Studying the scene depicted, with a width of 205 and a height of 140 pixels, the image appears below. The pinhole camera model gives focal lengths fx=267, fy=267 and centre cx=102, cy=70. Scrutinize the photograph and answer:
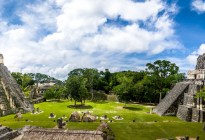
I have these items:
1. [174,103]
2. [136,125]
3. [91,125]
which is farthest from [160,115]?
[91,125]

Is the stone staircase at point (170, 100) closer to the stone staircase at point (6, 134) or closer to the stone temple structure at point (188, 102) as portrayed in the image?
the stone temple structure at point (188, 102)

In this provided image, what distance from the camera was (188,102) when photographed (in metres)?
61.8

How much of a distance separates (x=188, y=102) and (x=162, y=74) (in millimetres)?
25999

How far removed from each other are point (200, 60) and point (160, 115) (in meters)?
24.9

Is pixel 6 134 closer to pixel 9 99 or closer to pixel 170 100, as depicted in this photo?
pixel 9 99

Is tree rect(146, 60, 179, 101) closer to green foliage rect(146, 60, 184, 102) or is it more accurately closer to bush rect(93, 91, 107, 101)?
green foliage rect(146, 60, 184, 102)

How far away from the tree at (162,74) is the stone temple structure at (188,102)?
418 inches

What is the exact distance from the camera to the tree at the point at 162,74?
8562 centimetres

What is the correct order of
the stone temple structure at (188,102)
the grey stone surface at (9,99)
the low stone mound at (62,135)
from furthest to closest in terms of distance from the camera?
the grey stone surface at (9,99) → the stone temple structure at (188,102) → the low stone mound at (62,135)

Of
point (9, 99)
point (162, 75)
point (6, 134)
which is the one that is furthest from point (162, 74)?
point (6, 134)

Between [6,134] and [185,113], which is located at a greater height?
[185,113]

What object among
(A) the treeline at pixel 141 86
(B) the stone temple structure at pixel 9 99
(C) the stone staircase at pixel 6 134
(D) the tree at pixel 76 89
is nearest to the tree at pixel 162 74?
(A) the treeline at pixel 141 86

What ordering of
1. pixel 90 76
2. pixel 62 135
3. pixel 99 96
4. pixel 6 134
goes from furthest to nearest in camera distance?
1. pixel 90 76
2. pixel 99 96
3. pixel 6 134
4. pixel 62 135

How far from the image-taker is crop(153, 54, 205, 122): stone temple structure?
56.7m
